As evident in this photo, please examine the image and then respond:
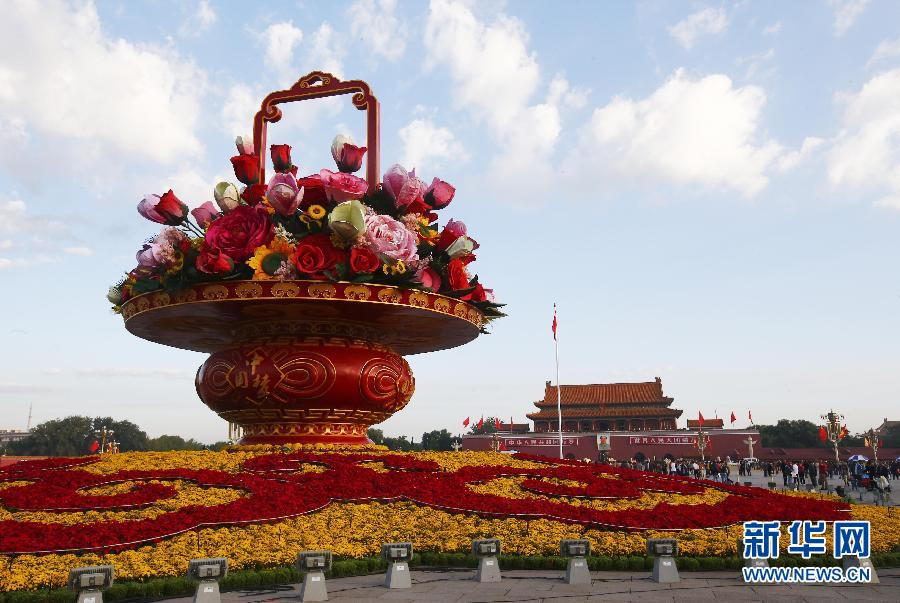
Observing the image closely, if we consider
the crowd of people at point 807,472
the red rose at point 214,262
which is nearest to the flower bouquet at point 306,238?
the red rose at point 214,262

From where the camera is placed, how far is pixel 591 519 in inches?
297

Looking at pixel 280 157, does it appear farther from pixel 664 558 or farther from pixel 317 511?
pixel 664 558

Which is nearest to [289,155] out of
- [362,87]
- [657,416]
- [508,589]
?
[362,87]

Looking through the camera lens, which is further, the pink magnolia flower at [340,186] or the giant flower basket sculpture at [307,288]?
the pink magnolia flower at [340,186]

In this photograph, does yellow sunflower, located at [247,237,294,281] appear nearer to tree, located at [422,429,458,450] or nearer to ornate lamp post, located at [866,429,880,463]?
ornate lamp post, located at [866,429,880,463]

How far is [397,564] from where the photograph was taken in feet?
20.1

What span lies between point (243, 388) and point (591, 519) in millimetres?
5620

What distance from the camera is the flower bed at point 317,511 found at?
248 inches

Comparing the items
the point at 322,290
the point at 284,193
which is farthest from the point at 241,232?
the point at 322,290

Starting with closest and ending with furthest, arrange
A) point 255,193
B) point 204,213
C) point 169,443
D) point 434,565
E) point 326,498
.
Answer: point 434,565 → point 326,498 → point 255,193 → point 204,213 → point 169,443

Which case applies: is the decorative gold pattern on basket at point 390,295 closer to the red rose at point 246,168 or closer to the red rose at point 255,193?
the red rose at point 255,193

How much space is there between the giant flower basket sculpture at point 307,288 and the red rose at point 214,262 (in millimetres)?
20

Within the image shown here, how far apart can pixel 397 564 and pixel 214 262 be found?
522cm

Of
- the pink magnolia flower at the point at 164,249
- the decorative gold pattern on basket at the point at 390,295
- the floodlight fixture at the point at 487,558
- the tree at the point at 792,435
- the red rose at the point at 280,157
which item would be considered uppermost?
the red rose at the point at 280,157
